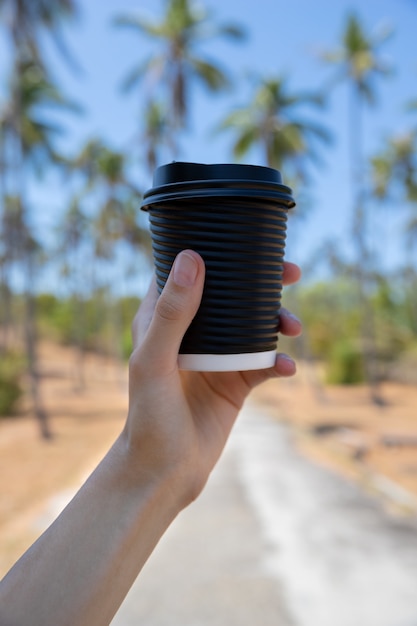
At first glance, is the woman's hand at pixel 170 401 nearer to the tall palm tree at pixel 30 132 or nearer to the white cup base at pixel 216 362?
the white cup base at pixel 216 362

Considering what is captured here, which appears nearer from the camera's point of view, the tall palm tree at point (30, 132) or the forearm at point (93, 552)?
the forearm at point (93, 552)

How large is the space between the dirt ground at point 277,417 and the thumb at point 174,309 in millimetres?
3694

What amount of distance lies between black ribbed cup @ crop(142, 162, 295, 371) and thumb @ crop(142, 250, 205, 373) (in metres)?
0.06

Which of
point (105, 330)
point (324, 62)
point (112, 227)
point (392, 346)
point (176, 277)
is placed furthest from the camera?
point (105, 330)

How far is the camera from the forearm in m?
0.78

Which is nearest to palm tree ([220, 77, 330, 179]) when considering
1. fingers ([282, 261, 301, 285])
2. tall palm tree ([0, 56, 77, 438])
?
tall palm tree ([0, 56, 77, 438])

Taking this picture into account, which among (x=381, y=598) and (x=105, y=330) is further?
(x=105, y=330)

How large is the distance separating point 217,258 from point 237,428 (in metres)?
8.72

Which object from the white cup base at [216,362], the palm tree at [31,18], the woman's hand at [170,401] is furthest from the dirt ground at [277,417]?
the palm tree at [31,18]

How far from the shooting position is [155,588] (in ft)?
11.5

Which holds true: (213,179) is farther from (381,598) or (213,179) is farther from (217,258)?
(381,598)

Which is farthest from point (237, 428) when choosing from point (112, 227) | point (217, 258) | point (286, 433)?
point (112, 227)

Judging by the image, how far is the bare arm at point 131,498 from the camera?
0.80 metres

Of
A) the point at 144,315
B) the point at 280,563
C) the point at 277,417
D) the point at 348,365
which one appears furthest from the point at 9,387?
the point at 144,315
